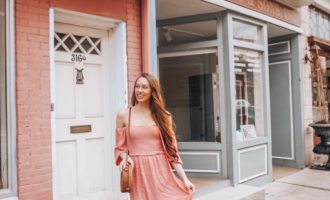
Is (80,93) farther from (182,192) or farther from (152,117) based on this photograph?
(182,192)

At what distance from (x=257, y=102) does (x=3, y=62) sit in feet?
17.0

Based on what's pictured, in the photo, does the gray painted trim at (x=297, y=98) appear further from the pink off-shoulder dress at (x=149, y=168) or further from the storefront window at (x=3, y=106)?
the storefront window at (x=3, y=106)

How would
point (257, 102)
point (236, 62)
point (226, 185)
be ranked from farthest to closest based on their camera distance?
1. point (257, 102)
2. point (236, 62)
3. point (226, 185)

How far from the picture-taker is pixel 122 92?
14.9 ft

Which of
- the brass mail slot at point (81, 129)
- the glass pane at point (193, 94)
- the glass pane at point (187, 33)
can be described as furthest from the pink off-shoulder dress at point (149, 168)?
the glass pane at point (187, 33)

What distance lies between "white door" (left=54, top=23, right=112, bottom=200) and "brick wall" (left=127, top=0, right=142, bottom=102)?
0.29 m

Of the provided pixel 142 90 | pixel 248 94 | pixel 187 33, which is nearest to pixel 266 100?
pixel 248 94

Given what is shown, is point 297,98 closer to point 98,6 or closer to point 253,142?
point 253,142

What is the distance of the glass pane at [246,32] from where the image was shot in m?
6.65

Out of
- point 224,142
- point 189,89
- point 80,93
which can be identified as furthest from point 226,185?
point 80,93

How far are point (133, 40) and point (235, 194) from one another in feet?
9.52

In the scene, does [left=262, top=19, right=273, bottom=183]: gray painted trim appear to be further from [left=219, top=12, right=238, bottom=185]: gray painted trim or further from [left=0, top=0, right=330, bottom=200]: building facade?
[left=219, top=12, right=238, bottom=185]: gray painted trim

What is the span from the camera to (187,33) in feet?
22.6

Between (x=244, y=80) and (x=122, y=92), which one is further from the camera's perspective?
(x=244, y=80)
